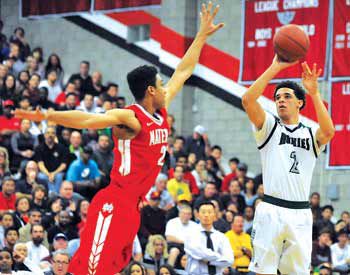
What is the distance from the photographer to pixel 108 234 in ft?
30.2

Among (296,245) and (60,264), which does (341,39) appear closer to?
(60,264)

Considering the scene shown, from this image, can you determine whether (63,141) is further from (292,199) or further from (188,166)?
(292,199)

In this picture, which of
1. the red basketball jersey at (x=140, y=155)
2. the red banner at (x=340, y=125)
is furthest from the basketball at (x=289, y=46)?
the red banner at (x=340, y=125)

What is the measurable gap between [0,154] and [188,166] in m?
3.85

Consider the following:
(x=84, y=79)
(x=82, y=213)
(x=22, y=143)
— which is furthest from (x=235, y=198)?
(x=84, y=79)

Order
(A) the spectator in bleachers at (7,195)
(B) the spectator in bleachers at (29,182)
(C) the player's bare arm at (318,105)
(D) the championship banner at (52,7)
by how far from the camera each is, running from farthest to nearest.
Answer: (D) the championship banner at (52,7) → (B) the spectator in bleachers at (29,182) → (A) the spectator in bleachers at (7,195) → (C) the player's bare arm at (318,105)

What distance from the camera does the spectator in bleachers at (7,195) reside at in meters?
16.0

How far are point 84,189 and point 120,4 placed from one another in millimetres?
3975

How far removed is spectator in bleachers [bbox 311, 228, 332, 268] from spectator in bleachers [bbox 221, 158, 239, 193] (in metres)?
2.48

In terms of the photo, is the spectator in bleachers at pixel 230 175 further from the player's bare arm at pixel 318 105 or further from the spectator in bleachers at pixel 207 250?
the player's bare arm at pixel 318 105

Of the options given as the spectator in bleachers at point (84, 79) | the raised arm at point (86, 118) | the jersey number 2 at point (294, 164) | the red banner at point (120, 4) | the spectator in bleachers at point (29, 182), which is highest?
the red banner at point (120, 4)

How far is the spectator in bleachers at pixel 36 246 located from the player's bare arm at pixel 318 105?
5.49m

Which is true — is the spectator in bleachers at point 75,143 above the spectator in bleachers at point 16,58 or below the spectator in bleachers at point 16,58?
below

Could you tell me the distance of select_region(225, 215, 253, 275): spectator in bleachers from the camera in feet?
50.2
